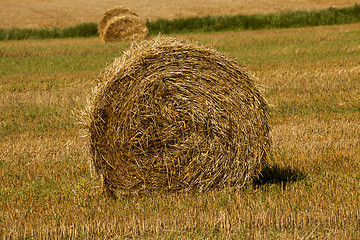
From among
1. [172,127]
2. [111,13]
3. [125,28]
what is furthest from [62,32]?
[172,127]

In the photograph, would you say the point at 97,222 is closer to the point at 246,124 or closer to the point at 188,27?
the point at 246,124

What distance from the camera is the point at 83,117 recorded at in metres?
5.21

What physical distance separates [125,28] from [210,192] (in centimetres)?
1691

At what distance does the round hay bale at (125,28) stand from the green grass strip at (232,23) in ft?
15.4

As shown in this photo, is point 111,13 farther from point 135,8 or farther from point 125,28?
point 135,8

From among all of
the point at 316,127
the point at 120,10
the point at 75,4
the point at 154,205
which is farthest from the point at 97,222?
the point at 75,4

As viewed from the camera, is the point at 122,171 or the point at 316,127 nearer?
the point at 122,171

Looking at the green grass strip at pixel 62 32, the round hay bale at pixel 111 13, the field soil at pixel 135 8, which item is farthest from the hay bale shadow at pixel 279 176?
the field soil at pixel 135 8

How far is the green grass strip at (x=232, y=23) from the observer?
1029 inches

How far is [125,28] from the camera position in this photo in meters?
21.2

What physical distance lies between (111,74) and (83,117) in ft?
1.69

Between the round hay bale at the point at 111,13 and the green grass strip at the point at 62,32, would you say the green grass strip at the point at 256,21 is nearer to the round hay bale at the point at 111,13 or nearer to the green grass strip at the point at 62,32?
the green grass strip at the point at 62,32

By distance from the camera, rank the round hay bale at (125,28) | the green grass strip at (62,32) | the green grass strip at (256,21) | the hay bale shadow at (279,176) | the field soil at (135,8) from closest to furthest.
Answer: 1. the hay bale shadow at (279,176)
2. the round hay bale at (125,28)
3. the green grass strip at (62,32)
4. the green grass strip at (256,21)
5. the field soil at (135,8)

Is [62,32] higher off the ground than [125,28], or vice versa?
[125,28]
